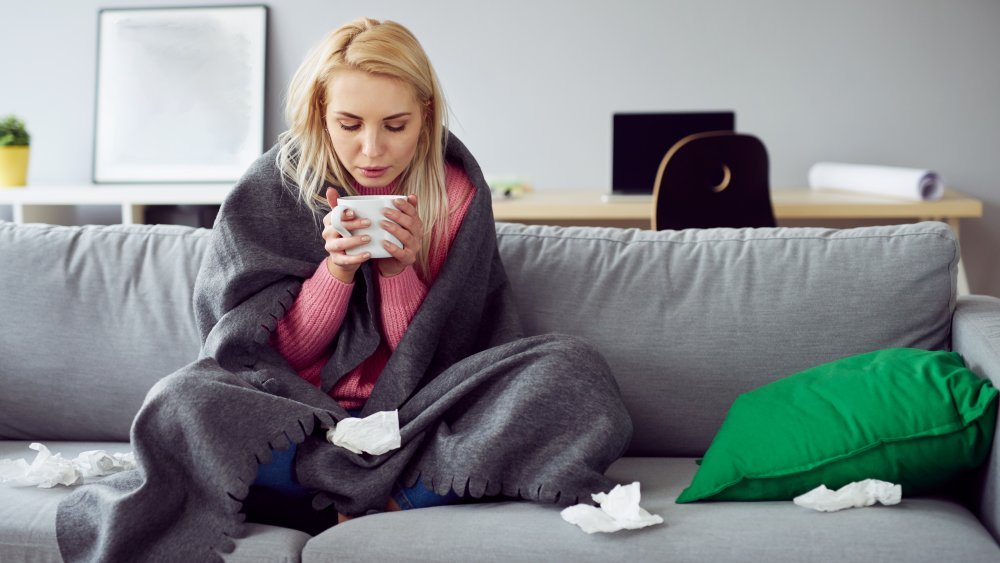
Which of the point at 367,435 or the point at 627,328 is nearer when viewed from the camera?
the point at 367,435

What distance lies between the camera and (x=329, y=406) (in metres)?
1.62

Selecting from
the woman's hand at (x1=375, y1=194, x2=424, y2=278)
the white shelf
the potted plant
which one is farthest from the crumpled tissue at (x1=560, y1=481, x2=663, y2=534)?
the potted plant

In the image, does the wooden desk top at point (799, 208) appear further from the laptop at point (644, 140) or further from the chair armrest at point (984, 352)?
the chair armrest at point (984, 352)

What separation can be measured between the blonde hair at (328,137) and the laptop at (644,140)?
5.29ft

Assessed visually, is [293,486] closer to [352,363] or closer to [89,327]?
[352,363]

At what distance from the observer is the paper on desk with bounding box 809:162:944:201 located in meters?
3.08

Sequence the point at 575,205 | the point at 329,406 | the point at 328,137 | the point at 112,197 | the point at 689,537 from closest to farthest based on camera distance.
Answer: the point at 689,537 → the point at 329,406 → the point at 328,137 → the point at 575,205 → the point at 112,197

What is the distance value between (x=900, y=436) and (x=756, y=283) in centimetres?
45

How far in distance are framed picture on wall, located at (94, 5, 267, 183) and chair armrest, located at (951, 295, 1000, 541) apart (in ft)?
9.01

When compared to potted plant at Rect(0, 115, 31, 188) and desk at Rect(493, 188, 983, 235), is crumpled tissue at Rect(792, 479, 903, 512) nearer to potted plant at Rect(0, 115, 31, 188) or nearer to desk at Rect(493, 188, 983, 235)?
desk at Rect(493, 188, 983, 235)

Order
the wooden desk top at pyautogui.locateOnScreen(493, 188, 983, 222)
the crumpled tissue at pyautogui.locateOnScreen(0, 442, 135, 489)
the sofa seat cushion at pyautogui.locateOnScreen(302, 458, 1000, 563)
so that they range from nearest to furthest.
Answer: the sofa seat cushion at pyautogui.locateOnScreen(302, 458, 1000, 563) → the crumpled tissue at pyautogui.locateOnScreen(0, 442, 135, 489) → the wooden desk top at pyautogui.locateOnScreen(493, 188, 983, 222)

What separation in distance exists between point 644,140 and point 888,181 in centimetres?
73

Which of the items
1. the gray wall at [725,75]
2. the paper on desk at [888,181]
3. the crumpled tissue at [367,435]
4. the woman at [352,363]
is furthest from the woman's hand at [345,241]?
the gray wall at [725,75]

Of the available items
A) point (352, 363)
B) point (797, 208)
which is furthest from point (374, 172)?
point (797, 208)
